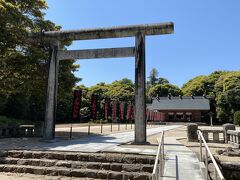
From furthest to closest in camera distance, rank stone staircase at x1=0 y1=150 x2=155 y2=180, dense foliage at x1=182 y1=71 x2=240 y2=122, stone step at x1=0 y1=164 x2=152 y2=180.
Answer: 1. dense foliage at x1=182 y1=71 x2=240 y2=122
2. stone staircase at x1=0 y1=150 x2=155 y2=180
3. stone step at x1=0 y1=164 x2=152 y2=180

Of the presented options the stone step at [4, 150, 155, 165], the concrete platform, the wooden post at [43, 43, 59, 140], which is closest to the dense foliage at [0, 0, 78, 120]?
the wooden post at [43, 43, 59, 140]

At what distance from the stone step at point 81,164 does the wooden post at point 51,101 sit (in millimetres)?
4793

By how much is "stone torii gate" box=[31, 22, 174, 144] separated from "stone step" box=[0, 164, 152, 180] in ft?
15.5

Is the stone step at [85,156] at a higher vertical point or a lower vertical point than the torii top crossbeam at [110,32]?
lower

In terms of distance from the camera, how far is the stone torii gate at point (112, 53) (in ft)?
40.3

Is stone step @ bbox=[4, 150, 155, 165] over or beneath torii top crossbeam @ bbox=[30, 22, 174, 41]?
beneath

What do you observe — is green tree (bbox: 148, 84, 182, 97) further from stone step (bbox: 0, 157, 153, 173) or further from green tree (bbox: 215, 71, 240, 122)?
stone step (bbox: 0, 157, 153, 173)

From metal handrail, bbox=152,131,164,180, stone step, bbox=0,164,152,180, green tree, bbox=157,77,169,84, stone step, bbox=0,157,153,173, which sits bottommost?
stone step, bbox=0,164,152,180

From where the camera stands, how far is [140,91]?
12.4 m

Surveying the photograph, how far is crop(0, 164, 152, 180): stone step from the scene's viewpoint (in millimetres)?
7250

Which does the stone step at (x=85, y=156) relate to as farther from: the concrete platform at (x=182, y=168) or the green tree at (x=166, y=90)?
the green tree at (x=166, y=90)

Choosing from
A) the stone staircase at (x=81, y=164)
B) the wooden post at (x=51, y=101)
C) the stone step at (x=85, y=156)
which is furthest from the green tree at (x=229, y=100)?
the stone staircase at (x=81, y=164)

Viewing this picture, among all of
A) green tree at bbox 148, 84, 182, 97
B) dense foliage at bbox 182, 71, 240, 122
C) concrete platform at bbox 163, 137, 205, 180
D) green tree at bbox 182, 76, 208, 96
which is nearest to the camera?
concrete platform at bbox 163, 137, 205, 180

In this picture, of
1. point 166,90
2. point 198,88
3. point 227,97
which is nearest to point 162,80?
point 166,90
